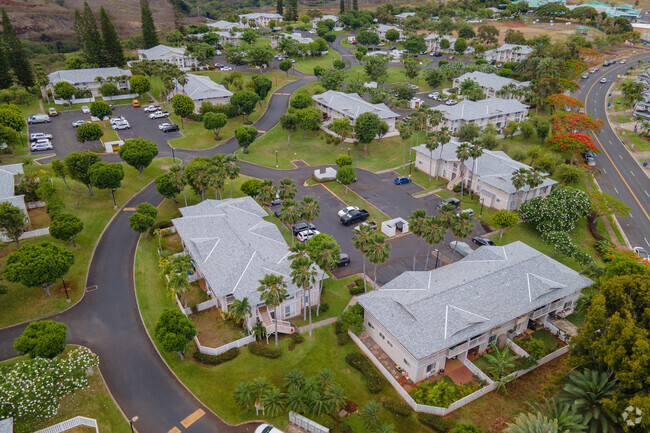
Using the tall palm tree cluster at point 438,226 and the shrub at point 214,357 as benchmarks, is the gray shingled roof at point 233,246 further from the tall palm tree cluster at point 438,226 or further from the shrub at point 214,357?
the tall palm tree cluster at point 438,226

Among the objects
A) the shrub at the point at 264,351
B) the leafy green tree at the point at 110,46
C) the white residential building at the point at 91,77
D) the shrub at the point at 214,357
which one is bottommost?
the shrub at the point at 264,351

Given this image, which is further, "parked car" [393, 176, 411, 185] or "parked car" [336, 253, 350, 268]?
"parked car" [393, 176, 411, 185]

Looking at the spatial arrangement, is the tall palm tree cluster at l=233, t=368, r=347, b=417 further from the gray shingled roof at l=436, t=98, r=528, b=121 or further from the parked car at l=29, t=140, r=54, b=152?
the gray shingled roof at l=436, t=98, r=528, b=121

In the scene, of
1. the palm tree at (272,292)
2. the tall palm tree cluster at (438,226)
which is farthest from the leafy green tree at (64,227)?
the tall palm tree cluster at (438,226)

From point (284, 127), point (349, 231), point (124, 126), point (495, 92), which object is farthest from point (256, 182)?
point (495, 92)

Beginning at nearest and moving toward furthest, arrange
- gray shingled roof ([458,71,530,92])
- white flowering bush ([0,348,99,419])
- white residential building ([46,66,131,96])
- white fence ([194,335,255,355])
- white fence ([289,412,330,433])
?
white flowering bush ([0,348,99,419])
white fence ([289,412,330,433])
white fence ([194,335,255,355])
white residential building ([46,66,131,96])
gray shingled roof ([458,71,530,92])

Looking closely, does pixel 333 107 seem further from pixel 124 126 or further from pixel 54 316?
pixel 54 316

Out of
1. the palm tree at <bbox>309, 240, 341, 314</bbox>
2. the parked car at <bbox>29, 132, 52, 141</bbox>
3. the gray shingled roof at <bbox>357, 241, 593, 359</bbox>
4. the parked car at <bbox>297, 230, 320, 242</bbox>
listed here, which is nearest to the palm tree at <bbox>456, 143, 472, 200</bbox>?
the gray shingled roof at <bbox>357, 241, 593, 359</bbox>

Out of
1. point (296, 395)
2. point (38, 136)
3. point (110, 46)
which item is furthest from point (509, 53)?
point (296, 395)
